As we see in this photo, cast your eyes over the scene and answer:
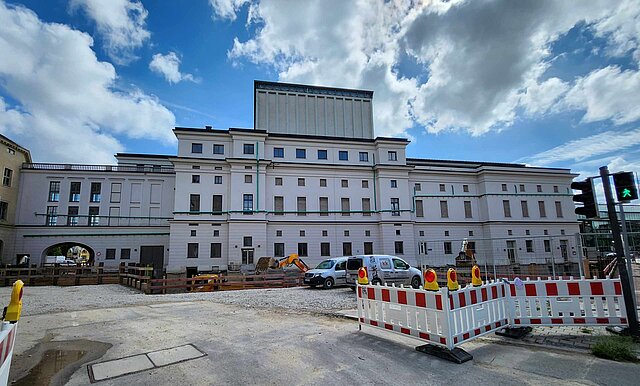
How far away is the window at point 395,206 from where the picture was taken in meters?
36.3

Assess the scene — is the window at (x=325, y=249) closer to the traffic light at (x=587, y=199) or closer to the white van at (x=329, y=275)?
the white van at (x=329, y=275)

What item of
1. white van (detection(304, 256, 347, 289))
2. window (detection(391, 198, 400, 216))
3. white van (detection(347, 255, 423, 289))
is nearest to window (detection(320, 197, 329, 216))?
window (detection(391, 198, 400, 216))

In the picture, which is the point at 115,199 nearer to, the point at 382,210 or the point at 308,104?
the point at 308,104

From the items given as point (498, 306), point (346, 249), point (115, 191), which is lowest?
point (498, 306)

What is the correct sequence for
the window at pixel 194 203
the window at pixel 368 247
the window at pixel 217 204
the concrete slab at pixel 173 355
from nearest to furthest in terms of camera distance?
1. the concrete slab at pixel 173 355
2. the window at pixel 194 203
3. the window at pixel 217 204
4. the window at pixel 368 247

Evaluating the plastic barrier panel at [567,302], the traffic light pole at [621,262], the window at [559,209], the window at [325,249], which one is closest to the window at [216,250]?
the window at [325,249]

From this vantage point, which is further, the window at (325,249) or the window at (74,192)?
the window at (74,192)

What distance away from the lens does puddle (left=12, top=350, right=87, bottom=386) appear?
4771 millimetres

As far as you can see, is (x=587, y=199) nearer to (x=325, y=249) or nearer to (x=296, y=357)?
(x=296, y=357)

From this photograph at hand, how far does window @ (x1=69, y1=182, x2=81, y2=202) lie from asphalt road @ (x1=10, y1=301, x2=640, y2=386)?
107 ft

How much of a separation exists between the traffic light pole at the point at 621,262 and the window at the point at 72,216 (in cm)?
4266

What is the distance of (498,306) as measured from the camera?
664 cm

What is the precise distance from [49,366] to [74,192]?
3781 cm

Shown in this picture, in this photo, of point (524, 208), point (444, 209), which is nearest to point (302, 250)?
point (444, 209)
